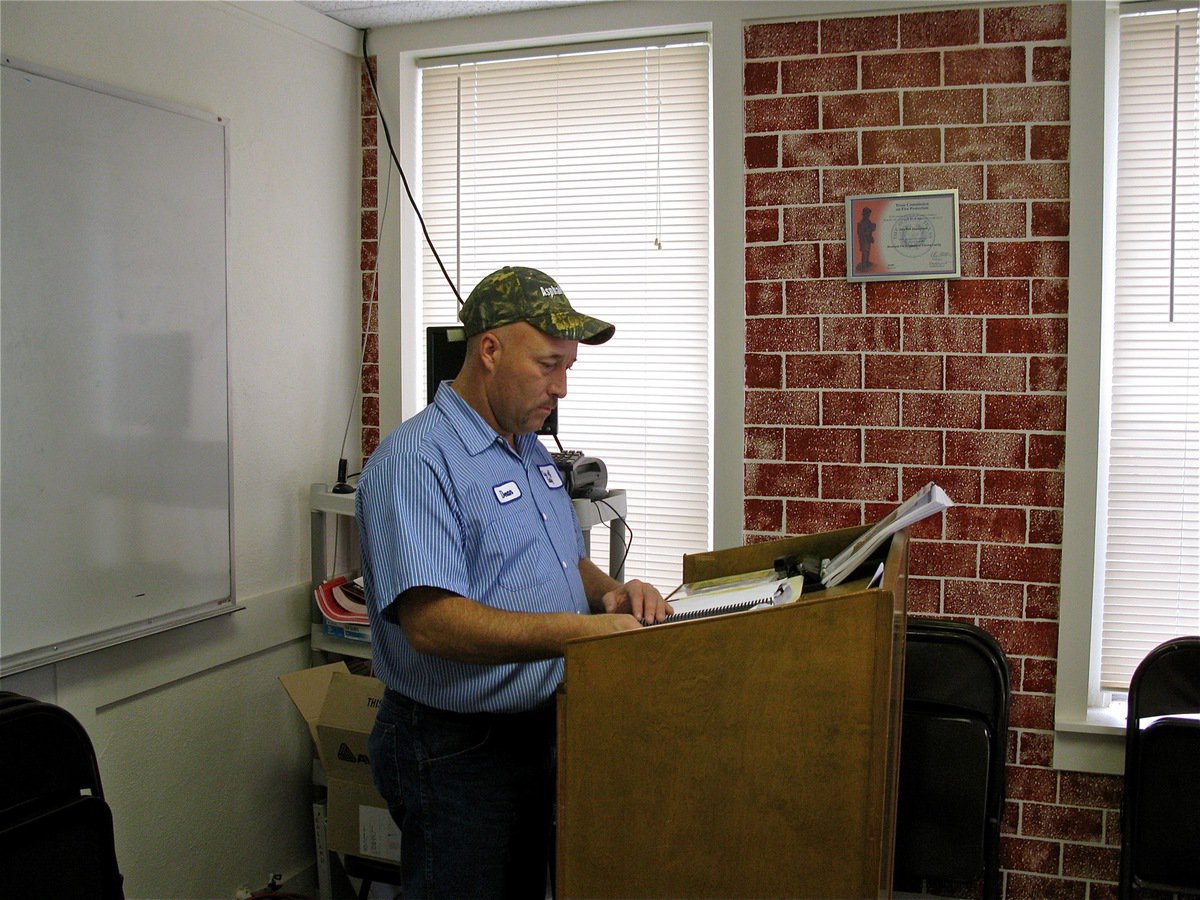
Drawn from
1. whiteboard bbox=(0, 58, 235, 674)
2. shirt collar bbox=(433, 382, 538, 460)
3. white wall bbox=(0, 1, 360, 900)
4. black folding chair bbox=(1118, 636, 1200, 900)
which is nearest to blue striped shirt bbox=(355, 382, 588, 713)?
shirt collar bbox=(433, 382, 538, 460)

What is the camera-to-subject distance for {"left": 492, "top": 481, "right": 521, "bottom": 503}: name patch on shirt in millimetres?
1657

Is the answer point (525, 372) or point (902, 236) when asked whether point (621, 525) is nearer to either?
point (902, 236)

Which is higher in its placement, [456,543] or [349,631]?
[456,543]

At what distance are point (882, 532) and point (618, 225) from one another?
71.8 inches

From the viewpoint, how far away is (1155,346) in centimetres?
252

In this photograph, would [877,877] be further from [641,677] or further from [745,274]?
[745,274]

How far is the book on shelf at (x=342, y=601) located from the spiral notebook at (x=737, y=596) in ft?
4.60

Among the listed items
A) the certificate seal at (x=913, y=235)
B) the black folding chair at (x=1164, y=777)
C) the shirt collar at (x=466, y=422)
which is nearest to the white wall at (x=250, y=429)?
the shirt collar at (x=466, y=422)

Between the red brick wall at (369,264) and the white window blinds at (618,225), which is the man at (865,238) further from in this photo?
the red brick wall at (369,264)

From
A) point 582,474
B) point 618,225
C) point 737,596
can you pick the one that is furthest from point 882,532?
point 618,225

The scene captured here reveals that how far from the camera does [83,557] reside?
6.91 feet

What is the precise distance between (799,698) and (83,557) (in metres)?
1.65

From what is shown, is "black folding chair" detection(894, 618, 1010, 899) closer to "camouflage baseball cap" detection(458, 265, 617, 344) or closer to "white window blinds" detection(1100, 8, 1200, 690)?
"white window blinds" detection(1100, 8, 1200, 690)

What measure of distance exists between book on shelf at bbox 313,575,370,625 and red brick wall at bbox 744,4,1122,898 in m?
1.27
